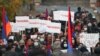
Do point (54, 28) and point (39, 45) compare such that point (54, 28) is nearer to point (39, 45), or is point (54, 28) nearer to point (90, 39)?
point (90, 39)

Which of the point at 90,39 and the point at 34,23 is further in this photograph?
the point at 34,23

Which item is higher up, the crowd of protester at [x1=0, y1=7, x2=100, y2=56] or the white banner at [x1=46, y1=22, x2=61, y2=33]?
the white banner at [x1=46, y1=22, x2=61, y2=33]

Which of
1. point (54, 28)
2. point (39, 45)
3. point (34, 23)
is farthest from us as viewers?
point (34, 23)

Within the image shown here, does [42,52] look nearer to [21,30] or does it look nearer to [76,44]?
[76,44]

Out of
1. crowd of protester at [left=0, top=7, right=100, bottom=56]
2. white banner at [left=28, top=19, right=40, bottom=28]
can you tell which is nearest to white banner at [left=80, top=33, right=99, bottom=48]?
crowd of protester at [left=0, top=7, right=100, bottom=56]

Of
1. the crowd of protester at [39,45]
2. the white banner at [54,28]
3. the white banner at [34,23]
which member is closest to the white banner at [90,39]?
the crowd of protester at [39,45]

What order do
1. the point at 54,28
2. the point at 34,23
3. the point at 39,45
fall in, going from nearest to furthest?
the point at 39,45, the point at 54,28, the point at 34,23

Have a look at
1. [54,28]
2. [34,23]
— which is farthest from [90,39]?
[34,23]

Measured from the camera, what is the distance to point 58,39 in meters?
14.8

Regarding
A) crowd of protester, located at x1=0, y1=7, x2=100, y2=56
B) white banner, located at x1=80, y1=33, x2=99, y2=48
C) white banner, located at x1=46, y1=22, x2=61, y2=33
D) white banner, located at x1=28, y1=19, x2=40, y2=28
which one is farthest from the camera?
white banner, located at x1=28, y1=19, x2=40, y2=28

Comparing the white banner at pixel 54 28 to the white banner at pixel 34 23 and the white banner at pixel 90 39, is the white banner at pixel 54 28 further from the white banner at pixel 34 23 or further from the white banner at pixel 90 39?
the white banner at pixel 90 39

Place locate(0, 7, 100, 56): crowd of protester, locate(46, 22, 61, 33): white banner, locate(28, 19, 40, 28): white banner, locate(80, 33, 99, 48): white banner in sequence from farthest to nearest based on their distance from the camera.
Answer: locate(28, 19, 40, 28): white banner, locate(46, 22, 61, 33): white banner, locate(80, 33, 99, 48): white banner, locate(0, 7, 100, 56): crowd of protester

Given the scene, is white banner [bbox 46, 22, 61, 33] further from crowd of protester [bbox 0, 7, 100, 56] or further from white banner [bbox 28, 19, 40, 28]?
white banner [bbox 28, 19, 40, 28]

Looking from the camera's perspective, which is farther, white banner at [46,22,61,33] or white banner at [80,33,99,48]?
white banner at [46,22,61,33]
